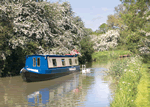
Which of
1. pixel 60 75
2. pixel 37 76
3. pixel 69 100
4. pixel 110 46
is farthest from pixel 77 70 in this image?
pixel 110 46

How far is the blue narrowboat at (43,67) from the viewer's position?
16967mm

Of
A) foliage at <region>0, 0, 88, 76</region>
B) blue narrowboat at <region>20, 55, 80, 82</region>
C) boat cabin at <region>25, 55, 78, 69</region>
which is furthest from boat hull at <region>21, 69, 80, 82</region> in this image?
foliage at <region>0, 0, 88, 76</region>

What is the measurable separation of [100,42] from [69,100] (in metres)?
59.7

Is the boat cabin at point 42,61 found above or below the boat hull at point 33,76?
above

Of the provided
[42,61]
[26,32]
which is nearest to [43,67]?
[42,61]

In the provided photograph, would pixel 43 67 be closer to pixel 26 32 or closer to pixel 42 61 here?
pixel 42 61

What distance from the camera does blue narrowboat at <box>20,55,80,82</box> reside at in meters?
17.0

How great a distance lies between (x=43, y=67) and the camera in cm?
1841

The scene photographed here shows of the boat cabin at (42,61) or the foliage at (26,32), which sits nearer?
the boat cabin at (42,61)

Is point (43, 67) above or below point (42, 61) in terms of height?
below

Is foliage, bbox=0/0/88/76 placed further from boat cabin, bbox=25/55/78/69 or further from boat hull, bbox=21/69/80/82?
boat hull, bbox=21/69/80/82

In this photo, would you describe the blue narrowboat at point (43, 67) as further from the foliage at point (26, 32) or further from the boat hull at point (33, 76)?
the foliage at point (26, 32)

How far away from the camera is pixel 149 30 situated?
64.7ft

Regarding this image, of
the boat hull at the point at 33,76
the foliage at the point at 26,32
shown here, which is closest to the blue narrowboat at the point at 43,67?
the boat hull at the point at 33,76
